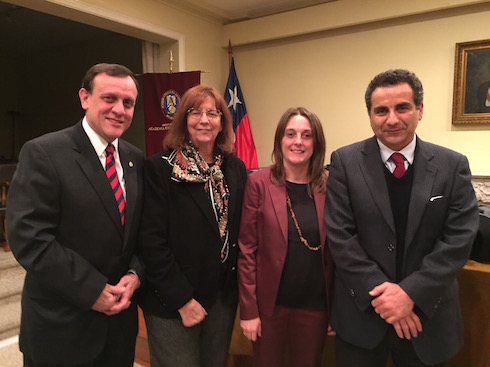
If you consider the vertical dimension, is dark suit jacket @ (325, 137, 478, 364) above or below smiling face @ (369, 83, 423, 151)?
below

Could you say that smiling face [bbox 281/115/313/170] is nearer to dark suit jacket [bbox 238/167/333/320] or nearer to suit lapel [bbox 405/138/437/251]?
dark suit jacket [bbox 238/167/333/320]

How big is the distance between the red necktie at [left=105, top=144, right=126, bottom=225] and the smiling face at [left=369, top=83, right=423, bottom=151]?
0.99 meters

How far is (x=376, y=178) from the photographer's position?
1.37 meters

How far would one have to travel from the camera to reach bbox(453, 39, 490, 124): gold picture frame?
11.1 ft

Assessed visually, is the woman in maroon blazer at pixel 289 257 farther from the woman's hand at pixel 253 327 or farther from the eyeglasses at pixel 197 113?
A: the eyeglasses at pixel 197 113

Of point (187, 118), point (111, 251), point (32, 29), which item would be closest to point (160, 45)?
point (32, 29)

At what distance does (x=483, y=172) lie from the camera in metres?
3.51

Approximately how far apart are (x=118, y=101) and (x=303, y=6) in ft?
11.5

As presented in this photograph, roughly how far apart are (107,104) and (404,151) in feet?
3.67

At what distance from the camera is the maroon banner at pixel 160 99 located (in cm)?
392

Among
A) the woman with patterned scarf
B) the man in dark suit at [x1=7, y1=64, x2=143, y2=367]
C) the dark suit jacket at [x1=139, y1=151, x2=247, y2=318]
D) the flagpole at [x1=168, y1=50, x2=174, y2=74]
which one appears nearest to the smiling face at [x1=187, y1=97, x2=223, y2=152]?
the woman with patterned scarf

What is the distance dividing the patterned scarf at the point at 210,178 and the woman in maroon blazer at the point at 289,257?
9 cm

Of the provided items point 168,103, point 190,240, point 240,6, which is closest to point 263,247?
point 190,240

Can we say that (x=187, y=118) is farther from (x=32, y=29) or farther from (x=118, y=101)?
(x=32, y=29)
